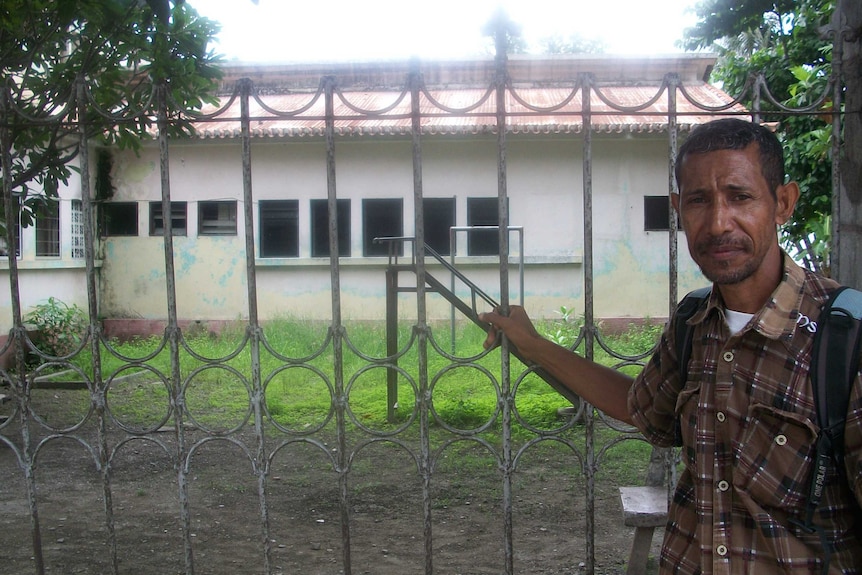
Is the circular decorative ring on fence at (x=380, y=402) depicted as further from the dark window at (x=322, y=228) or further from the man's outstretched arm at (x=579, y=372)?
the dark window at (x=322, y=228)

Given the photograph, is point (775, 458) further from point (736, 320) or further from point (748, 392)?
point (736, 320)

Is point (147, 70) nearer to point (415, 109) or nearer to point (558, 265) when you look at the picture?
point (415, 109)

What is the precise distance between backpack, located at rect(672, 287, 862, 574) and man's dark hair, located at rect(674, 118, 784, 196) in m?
0.29

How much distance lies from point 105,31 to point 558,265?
8159 millimetres

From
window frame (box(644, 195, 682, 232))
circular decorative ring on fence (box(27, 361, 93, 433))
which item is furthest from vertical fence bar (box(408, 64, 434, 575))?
window frame (box(644, 195, 682, 232))

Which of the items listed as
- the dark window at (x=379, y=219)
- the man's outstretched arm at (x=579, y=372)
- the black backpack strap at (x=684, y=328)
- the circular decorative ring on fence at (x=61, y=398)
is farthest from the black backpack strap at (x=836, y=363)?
the dark window at (x=379, y=219)

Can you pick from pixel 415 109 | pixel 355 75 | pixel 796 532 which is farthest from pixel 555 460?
pixel 355 75

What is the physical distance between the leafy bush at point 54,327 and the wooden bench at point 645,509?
8.11 m

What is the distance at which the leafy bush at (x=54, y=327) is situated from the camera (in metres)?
9.29

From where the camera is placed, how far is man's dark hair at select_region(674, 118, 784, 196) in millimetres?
1546

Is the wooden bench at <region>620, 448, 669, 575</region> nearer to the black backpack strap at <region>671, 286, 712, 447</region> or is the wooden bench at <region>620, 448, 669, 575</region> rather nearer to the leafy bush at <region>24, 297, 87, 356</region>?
the black backpack strap at <region>671, 286, 712, 447</region>

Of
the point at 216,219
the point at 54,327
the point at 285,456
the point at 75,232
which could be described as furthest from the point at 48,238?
the point at 285,456

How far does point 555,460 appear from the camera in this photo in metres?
5.48

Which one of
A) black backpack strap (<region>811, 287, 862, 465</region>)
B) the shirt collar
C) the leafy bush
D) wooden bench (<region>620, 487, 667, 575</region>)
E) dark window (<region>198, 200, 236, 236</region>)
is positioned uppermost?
dark window (<region>198, 200, 236, 236</region>)
